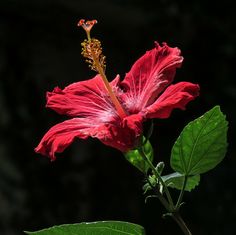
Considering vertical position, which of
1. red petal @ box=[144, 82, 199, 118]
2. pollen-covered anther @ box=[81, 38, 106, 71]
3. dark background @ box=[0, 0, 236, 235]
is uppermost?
pollen-covered anther @ box=[81, 38, 106, 71]

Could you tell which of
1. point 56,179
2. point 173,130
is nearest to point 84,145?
point 56,179

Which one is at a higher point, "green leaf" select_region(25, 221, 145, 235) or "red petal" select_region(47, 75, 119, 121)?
"red petal" select_region(47, 75, 119, 121)

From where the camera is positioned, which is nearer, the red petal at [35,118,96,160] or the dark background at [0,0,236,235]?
the red petal at [35,118,96,160]

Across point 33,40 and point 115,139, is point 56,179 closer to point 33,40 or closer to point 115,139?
point 33,40

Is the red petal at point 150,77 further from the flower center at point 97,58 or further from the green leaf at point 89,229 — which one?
the green leaf at point 89,229

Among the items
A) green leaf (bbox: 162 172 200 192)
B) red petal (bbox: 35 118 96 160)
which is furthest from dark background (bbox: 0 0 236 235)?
red petal (bbox: 35 118 96 160)

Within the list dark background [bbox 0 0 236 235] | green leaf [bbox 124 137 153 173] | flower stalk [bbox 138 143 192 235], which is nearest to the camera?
flower stalk [bbox 138 143 192 235]

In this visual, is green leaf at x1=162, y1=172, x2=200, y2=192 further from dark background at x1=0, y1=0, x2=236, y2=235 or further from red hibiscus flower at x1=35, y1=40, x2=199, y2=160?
dark background at x1=0, y1=0, x2=236, y2=235

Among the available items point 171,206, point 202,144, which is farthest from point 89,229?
point 202,144
